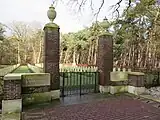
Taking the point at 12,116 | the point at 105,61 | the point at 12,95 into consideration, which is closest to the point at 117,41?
the point at 105,61

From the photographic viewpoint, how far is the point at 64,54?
37.2 meters

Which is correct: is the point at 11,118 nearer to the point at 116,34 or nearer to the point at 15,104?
the point at 15,104

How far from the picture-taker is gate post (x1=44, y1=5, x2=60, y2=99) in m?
7.55

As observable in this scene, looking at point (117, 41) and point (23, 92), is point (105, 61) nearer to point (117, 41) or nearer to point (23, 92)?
point (23, 92)

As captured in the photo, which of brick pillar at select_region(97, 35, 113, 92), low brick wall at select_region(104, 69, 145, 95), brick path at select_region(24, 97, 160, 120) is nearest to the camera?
brick path at select_region(24, 97, 160, 120)

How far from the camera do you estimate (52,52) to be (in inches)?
300

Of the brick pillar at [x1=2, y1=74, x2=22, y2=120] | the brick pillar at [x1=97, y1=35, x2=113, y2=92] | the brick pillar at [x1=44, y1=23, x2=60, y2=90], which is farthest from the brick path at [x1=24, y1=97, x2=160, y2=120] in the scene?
the brick pillar at [x1=97, y1=35, x2=113, y2=92]

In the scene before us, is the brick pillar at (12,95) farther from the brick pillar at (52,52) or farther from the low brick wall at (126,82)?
the low brick wall at (126,82)

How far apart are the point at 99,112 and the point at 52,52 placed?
318cm

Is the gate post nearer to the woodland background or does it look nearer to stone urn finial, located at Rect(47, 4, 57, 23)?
stone urn finial, located at Rect(47, 4, 57, 23)

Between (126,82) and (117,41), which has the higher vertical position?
(117,41)

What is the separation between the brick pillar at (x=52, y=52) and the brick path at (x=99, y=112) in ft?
5.06

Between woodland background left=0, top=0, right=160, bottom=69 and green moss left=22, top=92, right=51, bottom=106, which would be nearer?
green moss left=22, top=92, right=51, bottom=106

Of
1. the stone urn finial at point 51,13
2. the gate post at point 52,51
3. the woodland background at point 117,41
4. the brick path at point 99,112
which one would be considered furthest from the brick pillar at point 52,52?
the woodland background at point 117,41
